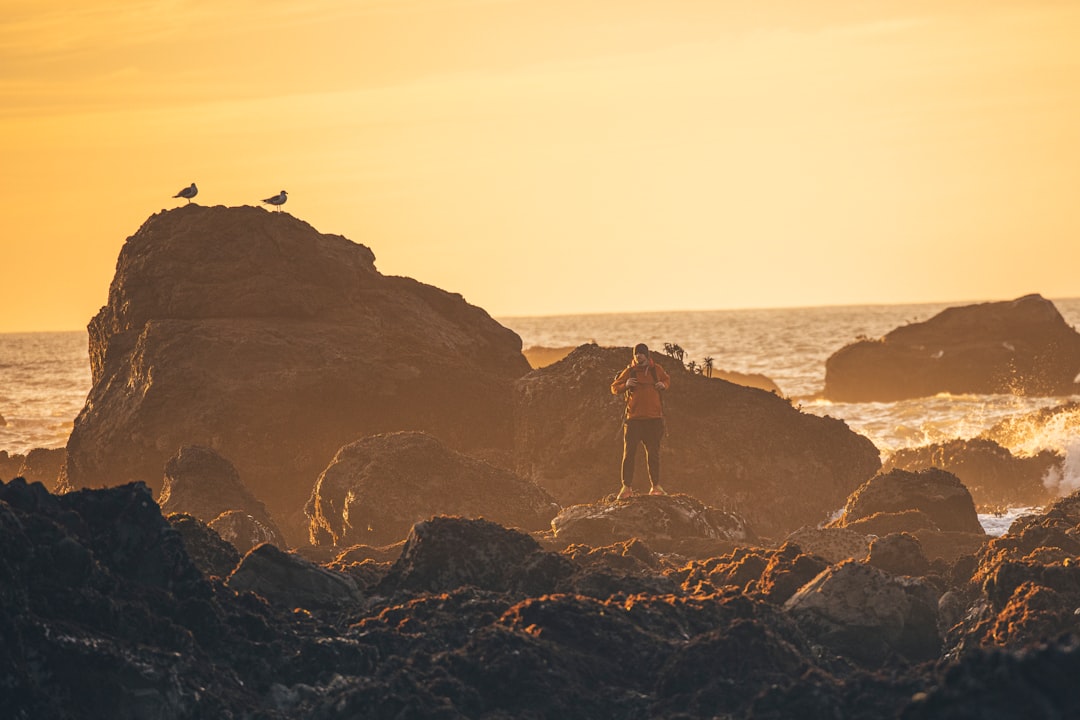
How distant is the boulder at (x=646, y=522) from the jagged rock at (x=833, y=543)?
4.76ft

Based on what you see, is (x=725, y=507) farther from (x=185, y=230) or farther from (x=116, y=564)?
(x=116, y=564)

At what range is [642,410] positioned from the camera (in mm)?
19781

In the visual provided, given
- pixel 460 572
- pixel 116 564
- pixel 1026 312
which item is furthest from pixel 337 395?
pixel 1026 312

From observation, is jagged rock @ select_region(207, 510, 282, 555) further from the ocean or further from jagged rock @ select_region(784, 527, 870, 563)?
the ocean

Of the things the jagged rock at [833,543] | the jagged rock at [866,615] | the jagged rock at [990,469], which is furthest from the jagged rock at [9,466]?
the jagged rock at [866,615]

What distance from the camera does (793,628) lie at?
38.2ft

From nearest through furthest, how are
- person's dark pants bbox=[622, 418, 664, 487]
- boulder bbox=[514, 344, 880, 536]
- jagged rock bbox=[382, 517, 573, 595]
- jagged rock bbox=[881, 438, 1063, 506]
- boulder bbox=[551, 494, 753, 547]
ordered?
jagged rock bbox=[382, 517, 573, 595] → boulder bbox=[551, 494, 753, 547] → person's dark pants bbox=[622, 418, 664, 487] → boulder bbox=[514, 344, 880, 536] → jagged rock bbox=[881, 438, 1063, 506]

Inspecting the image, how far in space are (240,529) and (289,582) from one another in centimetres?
582

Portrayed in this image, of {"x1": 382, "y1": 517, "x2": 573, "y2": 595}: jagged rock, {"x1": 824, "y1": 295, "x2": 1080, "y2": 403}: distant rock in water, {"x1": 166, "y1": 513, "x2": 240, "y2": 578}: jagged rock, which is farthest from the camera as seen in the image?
{"x1": 824, "y1": 295, "x2": 1080, "y2": 403}: distant rock in water

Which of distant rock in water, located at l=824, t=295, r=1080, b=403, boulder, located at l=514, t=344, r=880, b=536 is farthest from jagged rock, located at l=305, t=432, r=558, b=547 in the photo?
distant rock in water, located at l=824, t=295, r=1080, b=403

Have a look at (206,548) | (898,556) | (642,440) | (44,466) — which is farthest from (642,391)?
(44,466)

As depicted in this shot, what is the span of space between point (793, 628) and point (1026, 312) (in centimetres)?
4939

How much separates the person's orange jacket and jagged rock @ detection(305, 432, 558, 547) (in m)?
1.59

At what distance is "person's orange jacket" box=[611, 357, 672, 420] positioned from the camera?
1970 cm
